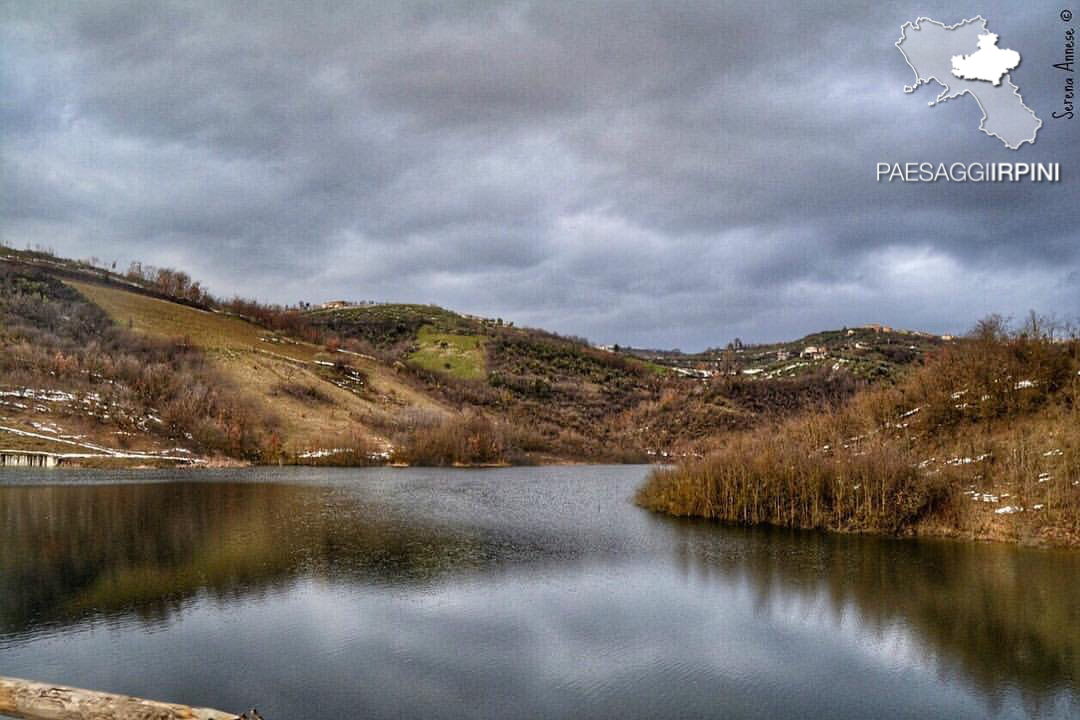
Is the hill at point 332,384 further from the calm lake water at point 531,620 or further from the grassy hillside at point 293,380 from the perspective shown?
the calm lake water at point 531,620

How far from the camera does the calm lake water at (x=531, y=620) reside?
1155 centimetres

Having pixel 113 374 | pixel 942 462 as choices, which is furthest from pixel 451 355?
pixel 942 462

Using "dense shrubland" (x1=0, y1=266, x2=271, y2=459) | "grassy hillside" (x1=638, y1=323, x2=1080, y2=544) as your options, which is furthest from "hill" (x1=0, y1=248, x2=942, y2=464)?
"grassy hillside" (x1=638, y1=323, x2=1080, y2=544)

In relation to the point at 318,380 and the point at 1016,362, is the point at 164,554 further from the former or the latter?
the point at 318,380

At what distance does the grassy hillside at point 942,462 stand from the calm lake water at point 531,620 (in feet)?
6.48

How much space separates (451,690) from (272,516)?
22.3 metres

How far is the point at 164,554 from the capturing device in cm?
2188

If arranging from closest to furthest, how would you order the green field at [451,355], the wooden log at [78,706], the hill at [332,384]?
1. the wooden log at [78,706]
2. the hill at [332,384]
3. the green field at [451,355]

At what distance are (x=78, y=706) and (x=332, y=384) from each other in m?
88.9

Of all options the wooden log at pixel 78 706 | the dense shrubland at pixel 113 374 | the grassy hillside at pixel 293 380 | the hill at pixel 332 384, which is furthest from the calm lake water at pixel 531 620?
the grassy hillside at pixel 293 380

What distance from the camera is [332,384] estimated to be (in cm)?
9488

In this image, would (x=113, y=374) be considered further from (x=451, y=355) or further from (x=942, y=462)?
(x=942, y=462)

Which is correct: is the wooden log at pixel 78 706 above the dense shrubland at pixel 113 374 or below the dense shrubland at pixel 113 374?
below

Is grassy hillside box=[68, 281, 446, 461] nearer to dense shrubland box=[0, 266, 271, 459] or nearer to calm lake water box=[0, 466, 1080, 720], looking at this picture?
dense shrubland box=[0, 266, 271, 459]
